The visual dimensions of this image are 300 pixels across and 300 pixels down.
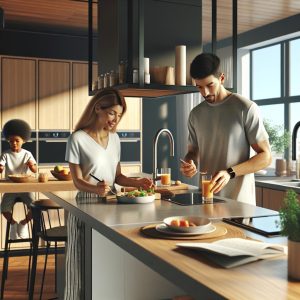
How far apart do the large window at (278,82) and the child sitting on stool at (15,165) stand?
3.00 meters

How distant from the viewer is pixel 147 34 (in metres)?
3.79

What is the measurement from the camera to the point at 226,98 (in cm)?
320

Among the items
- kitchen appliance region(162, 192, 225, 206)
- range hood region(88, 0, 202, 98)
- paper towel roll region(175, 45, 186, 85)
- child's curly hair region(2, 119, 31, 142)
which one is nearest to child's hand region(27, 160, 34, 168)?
child's curly hair region(2, 119, 31, 142)

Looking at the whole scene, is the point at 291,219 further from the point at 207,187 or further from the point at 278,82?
the point at 278,82

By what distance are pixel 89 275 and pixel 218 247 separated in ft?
3.62

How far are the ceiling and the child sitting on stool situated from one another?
51.9 inches

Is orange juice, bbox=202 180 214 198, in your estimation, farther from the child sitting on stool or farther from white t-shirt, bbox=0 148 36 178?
white t-shirt, bbox=0 148 36 178

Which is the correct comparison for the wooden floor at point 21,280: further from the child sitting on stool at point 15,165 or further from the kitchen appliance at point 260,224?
the kitchen appliance at point 260,224

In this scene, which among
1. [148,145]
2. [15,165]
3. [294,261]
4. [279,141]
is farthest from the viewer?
[148,145]

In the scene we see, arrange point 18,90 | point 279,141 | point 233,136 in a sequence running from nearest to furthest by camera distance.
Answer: point 233,136, point 279,141, point 18,90

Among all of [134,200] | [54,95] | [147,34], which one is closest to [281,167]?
[147,34]

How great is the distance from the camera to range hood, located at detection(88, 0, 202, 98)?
350 centimetres

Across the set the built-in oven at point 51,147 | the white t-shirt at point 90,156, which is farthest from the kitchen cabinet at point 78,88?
the white t-shirt at point 90,156

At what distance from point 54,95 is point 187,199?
3.67m
